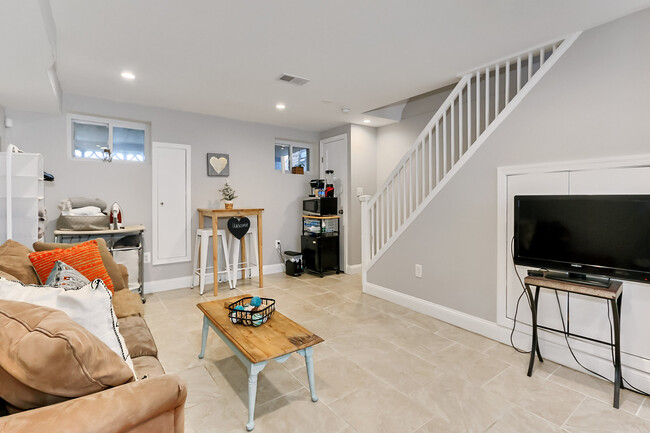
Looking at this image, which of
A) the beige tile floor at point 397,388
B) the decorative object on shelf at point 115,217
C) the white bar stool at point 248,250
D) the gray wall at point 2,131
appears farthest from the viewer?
the white bar stool at point 248,250

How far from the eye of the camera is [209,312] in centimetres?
240

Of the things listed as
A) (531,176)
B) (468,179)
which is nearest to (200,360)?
(468,179)

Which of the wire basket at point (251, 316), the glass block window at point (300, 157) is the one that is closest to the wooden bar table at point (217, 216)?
the glass block window at point (300, 157)

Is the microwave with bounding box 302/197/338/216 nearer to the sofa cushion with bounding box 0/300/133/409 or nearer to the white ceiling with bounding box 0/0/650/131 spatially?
the white ceiling with bounding box 0/0/650/131

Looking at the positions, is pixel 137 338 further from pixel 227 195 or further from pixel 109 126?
pixel 109 126

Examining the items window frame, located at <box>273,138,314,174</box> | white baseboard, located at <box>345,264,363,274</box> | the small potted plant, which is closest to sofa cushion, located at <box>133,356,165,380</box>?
the small potted plant

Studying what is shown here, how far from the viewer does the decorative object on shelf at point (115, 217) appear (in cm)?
387

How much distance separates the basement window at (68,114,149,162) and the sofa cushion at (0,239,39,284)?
7.13 feet

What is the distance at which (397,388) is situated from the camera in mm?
2166

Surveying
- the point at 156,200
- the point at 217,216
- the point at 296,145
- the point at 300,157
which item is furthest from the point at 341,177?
the point at 156,200

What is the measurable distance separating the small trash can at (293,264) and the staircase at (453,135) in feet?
4.51

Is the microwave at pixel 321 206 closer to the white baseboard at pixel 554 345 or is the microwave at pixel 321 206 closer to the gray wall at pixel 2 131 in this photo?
the white baseboard at pixel 554 345

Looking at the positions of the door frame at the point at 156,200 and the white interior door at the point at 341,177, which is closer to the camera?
the door frame at the point at 156,200

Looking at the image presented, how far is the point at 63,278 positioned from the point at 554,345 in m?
3.34
